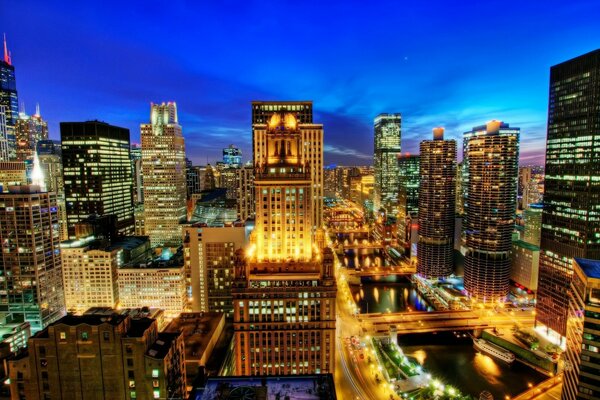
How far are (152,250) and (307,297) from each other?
138474 mm

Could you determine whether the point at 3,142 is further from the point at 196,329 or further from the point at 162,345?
the point at 162,345

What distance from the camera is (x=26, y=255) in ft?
323

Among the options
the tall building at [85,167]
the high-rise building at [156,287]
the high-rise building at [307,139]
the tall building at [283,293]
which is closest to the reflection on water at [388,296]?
the high-rise building at [307,139]

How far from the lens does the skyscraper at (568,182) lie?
325 feet

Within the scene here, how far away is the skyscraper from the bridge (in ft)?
39.1

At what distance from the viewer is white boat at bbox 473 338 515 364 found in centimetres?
10363

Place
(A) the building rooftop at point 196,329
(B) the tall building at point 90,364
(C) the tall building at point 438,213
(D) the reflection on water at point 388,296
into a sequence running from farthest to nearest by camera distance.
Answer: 1. (C) the tall building at point 438,213
2. (D) the reflection on water at point 388,296
3. (A) the building rooftop at point 196,329
4. (B) the tall building at point 90,364

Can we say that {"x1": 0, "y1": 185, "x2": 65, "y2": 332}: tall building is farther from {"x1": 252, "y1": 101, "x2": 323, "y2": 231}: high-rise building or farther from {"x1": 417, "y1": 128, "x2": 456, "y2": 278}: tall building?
{"x1": 417, "y1": 128, "x2": 456, "y2": 278}: tall building

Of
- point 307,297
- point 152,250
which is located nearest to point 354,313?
point 307,297

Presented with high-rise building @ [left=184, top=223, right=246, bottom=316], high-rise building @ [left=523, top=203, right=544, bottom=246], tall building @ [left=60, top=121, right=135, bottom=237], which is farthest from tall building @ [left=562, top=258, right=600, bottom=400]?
tall building @ [left=60, top=121, right=135, bottom=237]

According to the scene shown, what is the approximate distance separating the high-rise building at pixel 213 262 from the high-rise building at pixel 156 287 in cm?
1098

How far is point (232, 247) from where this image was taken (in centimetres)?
11112

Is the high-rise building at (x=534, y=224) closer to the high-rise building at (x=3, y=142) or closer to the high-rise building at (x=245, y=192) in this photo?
the high-rise building at (x=245, y=192)

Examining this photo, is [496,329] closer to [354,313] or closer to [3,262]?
[354,313]
